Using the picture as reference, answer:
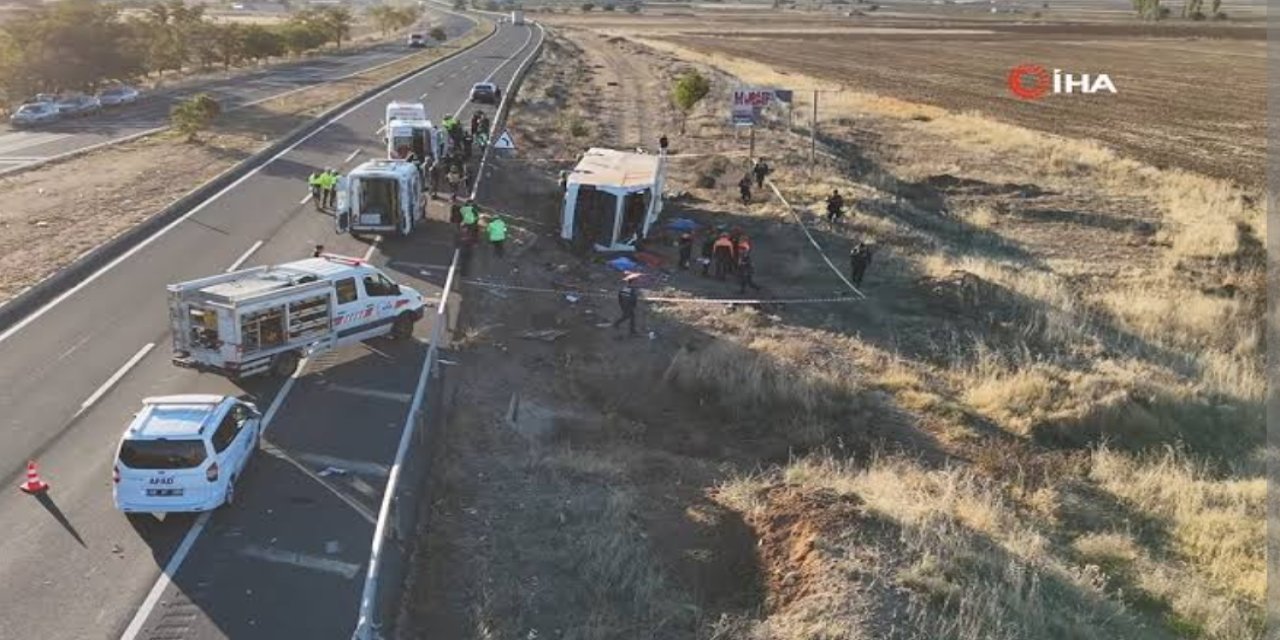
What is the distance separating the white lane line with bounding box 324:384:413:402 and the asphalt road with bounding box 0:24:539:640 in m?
0.05

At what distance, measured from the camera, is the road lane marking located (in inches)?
572

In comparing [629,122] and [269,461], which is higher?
[629,122]

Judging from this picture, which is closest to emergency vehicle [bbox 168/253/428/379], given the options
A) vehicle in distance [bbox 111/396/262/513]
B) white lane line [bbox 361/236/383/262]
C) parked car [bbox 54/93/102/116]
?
vehicle in distance [bbox 111/396/262/513]

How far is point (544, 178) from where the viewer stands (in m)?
38.1

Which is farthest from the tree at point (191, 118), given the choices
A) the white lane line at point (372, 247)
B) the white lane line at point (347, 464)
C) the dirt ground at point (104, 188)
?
the white lane line at point (347, 464)

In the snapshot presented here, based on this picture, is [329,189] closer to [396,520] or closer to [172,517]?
[172,517]

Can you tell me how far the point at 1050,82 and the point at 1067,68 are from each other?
48.0 ft

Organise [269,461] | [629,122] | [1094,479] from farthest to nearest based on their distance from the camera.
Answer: [629,122], [1094,479], [269,461]

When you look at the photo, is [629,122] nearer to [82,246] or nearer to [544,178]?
[544,178]

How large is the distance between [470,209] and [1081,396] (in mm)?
15305

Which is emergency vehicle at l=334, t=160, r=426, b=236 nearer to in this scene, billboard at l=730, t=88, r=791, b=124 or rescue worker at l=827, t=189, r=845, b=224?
rescue worker at l=827, t=189, r=845, b=224

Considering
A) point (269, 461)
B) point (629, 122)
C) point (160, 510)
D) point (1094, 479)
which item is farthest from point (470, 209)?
point (629, 122)

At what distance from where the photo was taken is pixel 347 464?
1595 cm

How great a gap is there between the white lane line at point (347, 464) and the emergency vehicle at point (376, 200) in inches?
494
